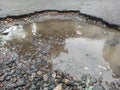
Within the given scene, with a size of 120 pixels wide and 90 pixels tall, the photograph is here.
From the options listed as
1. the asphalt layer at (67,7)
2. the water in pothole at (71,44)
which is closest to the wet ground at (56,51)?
the water in pothole at (71,44)

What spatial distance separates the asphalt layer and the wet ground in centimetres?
44

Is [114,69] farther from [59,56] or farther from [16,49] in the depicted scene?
[16,49]

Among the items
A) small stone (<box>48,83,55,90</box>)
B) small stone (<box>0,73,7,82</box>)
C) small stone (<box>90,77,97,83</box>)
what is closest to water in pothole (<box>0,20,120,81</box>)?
small stone (<box>90,77,97,83</box>)

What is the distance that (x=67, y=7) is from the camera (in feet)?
16.8

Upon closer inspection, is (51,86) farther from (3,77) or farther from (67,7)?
(67,7)

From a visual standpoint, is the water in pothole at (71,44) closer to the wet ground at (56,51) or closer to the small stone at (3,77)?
the wet ground at (56,51)

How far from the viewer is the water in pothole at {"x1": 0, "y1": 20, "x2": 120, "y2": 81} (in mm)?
3324

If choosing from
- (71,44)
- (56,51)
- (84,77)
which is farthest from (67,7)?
(84,77)

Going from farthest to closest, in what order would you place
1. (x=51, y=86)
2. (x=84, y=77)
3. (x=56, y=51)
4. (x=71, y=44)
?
(x=71, y=44), (x=56, y=51), (x=84, y=77), (x=51, y=86)

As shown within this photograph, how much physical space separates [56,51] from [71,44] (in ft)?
1.34

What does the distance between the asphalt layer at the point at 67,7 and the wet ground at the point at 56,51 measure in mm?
442

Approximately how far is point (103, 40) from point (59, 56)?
1.09 metres

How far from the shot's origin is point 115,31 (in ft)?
13.9

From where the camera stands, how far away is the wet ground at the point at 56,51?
3174 millimetres
